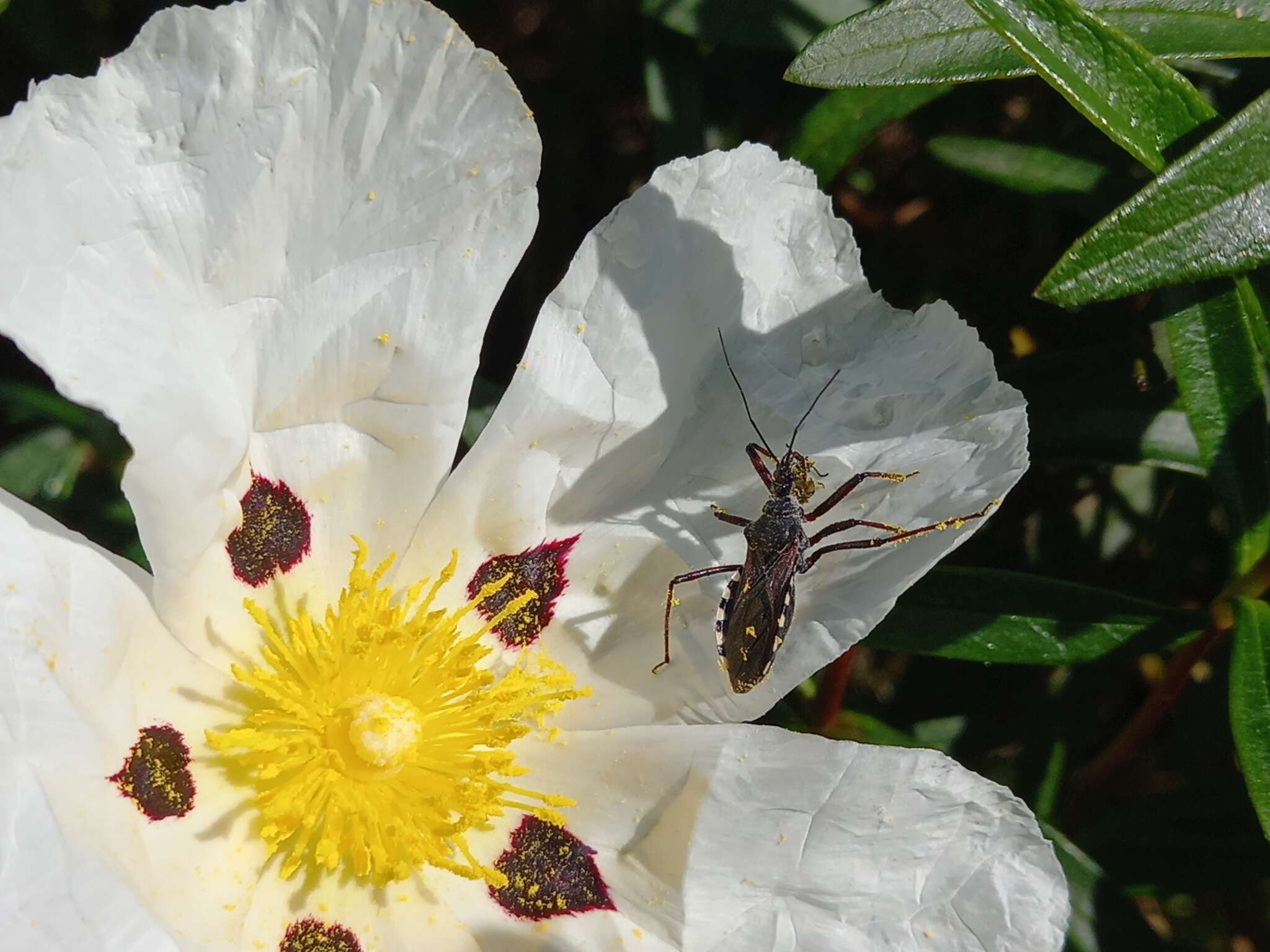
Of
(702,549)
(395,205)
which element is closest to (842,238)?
(702,549)

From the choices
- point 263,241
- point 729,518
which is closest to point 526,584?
point 729,518

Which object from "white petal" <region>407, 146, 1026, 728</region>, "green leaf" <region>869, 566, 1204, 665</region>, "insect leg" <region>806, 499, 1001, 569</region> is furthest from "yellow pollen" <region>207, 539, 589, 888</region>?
"green leaf" <region>869, 566, 1204, 665</region>

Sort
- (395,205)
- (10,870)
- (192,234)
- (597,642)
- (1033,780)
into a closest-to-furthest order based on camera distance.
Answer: (10,870), (192,234), (395,205), (597,642), (1033,780)

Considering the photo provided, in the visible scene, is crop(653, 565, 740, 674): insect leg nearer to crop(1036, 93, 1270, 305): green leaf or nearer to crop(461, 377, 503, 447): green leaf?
crop(461, 377, 503, 447): green leaf

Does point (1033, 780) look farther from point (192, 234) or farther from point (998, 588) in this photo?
point (192, 234)

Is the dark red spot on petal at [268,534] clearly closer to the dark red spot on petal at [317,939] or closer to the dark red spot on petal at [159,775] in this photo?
the dark red spot on petal at [159,775]

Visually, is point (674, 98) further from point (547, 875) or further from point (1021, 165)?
point (547, 875)

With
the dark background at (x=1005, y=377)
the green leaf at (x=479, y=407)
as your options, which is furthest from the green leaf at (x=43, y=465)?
the green leaf at (x=479, y=407)
